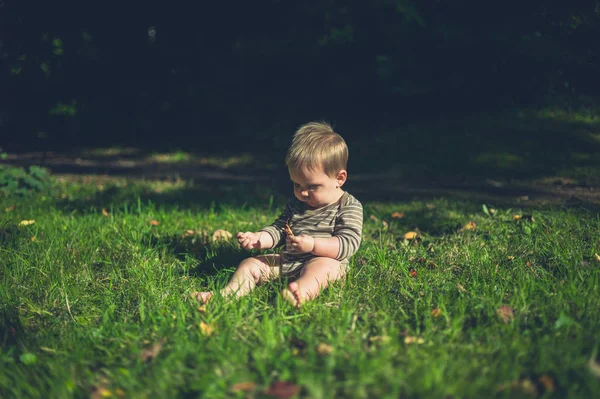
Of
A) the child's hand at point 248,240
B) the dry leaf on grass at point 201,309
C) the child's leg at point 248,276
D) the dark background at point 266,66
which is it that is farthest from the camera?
the dark background at point 266,66

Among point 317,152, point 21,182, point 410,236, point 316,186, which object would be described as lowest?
point 21,182

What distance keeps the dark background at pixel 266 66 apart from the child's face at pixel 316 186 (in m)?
5.66

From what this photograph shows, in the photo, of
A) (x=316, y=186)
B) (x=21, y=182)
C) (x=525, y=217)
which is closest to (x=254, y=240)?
(x=316, y=186)

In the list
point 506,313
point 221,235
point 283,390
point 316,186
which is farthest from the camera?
point 221,235

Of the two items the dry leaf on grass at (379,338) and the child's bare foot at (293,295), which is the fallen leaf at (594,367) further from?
the child's bare foot at (293,295)

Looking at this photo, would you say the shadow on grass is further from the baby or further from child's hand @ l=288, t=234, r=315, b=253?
child's hand @ l=288, t=234, r=315, b=253

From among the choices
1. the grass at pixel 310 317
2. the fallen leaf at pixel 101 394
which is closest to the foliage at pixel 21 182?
the grass at pixel 310 317

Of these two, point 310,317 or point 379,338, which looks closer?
point 379,338

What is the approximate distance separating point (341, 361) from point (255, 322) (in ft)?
1.51

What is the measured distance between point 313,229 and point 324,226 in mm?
61

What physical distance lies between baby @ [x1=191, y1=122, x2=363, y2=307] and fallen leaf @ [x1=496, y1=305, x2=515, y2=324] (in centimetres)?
77

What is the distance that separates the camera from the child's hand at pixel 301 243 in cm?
Answer: 250

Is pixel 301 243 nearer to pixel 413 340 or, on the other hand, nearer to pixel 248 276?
pixel 248 276

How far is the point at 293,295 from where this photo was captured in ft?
7.72
